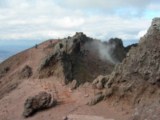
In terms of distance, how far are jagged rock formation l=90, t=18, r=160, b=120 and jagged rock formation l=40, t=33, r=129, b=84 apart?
498cm

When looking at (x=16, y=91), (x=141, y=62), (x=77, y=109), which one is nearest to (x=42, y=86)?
(x=16, y=91)

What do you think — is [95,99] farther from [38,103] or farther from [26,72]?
[26,72]

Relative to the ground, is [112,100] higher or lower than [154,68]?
lower

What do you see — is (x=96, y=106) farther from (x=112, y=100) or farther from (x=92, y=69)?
(x=92, y=69)

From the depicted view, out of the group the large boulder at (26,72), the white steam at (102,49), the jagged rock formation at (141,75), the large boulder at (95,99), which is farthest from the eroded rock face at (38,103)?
the white steam at (102,49)

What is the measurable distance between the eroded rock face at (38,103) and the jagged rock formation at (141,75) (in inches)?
141

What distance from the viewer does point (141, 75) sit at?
26.8 metres

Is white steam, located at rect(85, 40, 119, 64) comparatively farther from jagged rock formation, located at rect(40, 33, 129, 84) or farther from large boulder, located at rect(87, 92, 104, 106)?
large boulder, located at rect(87, 92, 104, 106)

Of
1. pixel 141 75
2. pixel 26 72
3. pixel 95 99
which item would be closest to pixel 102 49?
pixel 26 72

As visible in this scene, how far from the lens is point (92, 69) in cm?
3616

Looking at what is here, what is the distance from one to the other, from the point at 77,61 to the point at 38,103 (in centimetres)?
698

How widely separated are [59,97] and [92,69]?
589cm

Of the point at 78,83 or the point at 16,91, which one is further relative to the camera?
the point at 16,91

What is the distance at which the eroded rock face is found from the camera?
29.6 meters
